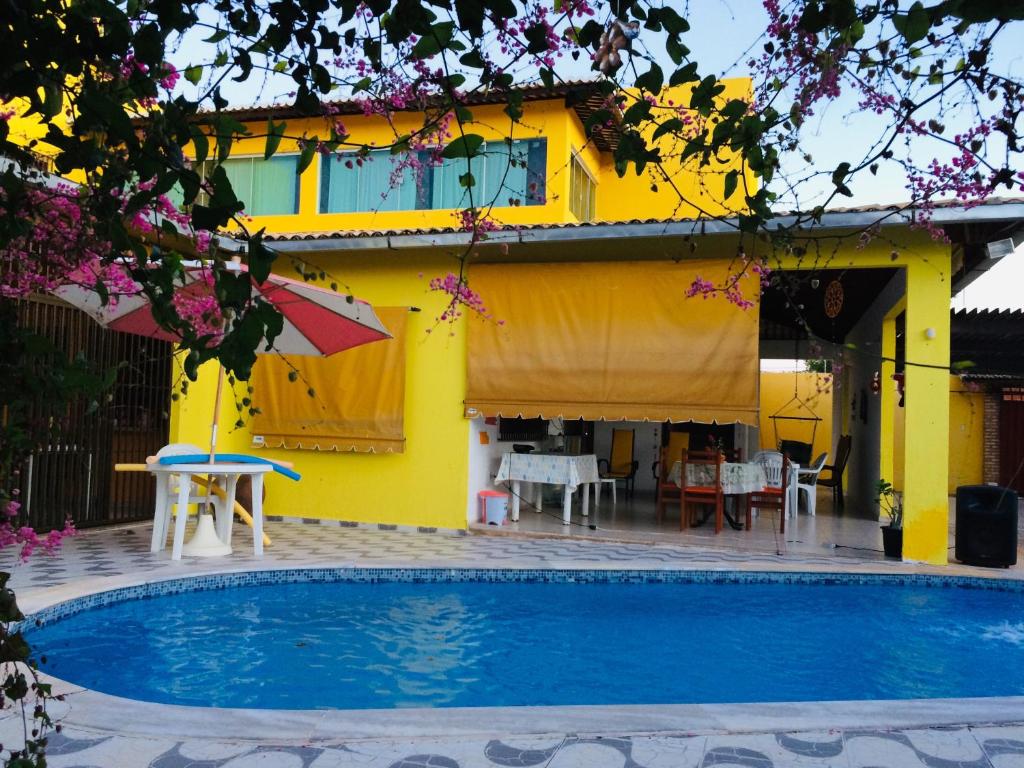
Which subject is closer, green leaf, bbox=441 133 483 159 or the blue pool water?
green leaf, bbox=441 133 483 159

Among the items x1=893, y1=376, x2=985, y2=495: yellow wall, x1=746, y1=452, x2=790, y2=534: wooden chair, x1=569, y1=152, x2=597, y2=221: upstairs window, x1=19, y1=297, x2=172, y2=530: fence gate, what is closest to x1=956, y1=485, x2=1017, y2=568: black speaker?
x1=746, y1=452, x2=790, y2=534: wooden chair

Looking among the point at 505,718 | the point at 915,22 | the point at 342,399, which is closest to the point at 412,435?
the point at 342,399

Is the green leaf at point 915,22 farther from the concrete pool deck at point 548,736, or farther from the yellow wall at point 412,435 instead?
the yellow wall at point 412,435

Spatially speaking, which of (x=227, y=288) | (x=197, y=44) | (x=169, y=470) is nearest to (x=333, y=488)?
(x=169, y=470)

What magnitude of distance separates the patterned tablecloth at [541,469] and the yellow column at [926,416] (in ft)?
11.7

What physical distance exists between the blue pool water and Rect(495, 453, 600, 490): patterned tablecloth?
279 cm

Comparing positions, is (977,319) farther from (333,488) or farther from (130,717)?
(130,717)

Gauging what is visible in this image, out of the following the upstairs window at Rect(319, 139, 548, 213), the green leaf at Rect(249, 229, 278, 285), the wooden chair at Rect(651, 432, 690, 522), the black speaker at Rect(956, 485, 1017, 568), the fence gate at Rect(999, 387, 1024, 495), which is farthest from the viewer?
the fence gate at Rect(999, 387, 1024, 495)

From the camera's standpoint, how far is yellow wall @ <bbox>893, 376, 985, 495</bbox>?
16.6 metres

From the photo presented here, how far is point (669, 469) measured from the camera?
36.3ft

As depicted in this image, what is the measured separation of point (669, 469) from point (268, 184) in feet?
23.3

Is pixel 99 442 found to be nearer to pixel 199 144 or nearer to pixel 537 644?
pixel 537 644

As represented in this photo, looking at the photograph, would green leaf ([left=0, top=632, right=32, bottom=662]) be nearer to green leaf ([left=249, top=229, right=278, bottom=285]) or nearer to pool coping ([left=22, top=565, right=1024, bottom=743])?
green leaf ([left=249, top=229, right=278, bottom=285])

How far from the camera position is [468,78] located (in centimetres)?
223
